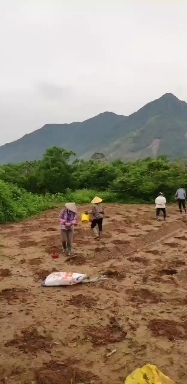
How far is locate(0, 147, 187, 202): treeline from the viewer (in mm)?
24438

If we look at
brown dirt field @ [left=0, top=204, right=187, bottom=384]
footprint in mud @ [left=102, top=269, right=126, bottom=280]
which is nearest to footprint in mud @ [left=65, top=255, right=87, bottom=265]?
brown dirt field @ [left=0, top=204, right=187, bottom=384]

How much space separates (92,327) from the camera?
19.7ft

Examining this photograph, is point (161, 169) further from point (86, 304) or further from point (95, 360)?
point (95, 360)

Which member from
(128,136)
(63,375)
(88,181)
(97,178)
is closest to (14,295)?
(63,375)

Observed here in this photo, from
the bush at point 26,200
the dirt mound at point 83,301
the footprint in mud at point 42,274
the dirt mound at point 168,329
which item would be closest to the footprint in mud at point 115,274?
the footprint in mud at point 42,274

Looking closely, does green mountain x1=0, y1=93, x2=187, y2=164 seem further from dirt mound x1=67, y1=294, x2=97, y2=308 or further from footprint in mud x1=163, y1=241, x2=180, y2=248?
dirt mound x1=67, y1=294, x2=97, y2=308

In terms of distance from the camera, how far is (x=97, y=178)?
92.0ft

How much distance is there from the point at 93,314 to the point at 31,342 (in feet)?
4.21

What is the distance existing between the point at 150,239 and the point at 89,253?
298cm

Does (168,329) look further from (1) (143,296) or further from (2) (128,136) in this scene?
(2) (128,136)

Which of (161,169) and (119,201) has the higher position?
(161,169)

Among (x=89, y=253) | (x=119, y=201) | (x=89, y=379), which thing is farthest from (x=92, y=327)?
(x=119, y=201)

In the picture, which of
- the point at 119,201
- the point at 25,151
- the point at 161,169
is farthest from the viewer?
the point at 25,151

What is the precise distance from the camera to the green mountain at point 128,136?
107562 mm
